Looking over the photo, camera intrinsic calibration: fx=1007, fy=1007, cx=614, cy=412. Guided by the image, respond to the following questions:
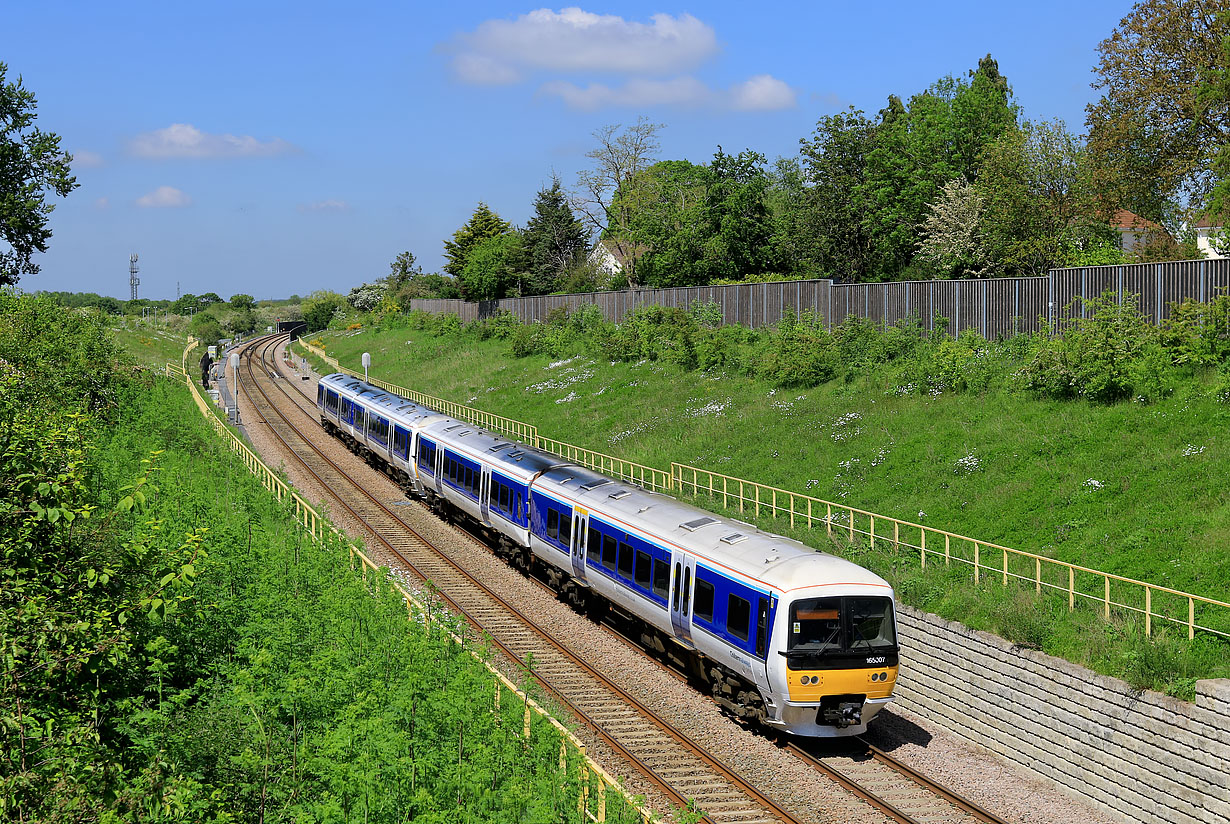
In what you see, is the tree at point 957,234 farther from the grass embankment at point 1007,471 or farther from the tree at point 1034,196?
the grass embankment at point 1007,471

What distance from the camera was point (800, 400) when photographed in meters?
32.3

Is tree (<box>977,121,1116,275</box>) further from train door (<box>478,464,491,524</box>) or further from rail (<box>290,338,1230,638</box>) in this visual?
train door (<box>478,464,491,524</box>)

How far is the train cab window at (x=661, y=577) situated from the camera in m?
18.2

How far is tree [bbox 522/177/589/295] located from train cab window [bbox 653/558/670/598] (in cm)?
5865

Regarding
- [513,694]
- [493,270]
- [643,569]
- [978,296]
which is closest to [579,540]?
[643,569]

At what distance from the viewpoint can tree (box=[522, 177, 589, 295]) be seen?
252 ft

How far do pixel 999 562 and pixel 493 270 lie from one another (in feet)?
179

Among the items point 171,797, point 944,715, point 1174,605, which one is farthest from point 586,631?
point 171,797

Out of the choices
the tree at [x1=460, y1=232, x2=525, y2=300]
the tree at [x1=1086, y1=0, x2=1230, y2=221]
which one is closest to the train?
the tree at [x1=1086, y1=0, x2=1230, y2=221]

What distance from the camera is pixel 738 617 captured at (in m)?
16.1

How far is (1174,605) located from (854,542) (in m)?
6.66

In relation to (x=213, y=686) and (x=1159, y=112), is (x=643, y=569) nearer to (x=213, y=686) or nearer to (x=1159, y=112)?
(x=213, y=686)

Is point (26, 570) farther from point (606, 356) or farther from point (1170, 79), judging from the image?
point (606, 356)

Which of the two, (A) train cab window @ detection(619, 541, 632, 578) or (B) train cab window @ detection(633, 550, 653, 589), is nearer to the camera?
(B) train cab window @ detection(633, 550, 653, 589)
